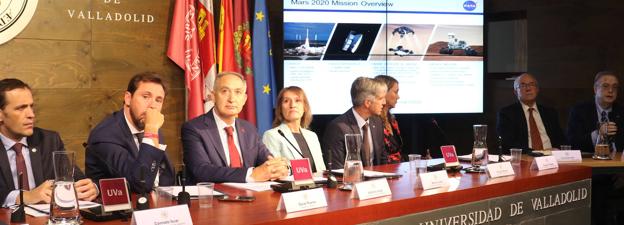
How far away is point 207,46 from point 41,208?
2744 mm

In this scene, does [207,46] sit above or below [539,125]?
above

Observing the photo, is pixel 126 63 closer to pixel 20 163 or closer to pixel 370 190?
pixel 20 163

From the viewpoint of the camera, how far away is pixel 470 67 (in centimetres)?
608

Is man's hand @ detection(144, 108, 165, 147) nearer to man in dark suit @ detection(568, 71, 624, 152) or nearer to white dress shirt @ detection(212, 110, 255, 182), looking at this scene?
white dress shirt @ detection(212, 110, 255, 182)

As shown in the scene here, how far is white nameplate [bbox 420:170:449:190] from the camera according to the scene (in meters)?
2.93

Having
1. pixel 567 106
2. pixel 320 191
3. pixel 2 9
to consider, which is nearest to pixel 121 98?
pixel 2 9

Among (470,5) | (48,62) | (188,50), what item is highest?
(470,5)

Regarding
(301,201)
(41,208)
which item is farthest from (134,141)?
(301,201)

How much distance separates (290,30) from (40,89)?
194 cm

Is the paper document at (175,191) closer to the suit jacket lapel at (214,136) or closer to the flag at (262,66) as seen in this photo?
the suit jacket lapel at (214,136)

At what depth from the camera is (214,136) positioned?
3547 millimetres

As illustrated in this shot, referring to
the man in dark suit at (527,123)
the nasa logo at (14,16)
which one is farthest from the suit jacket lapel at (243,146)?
the man in dark suit at (527,123)

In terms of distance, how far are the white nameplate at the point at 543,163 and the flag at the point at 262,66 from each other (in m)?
2.18

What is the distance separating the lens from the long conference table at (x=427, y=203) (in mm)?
2295
